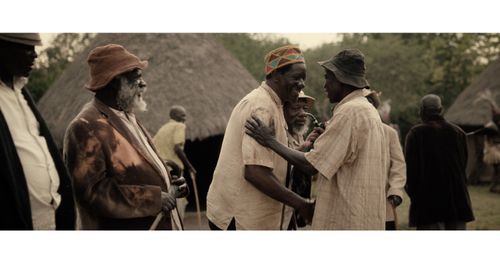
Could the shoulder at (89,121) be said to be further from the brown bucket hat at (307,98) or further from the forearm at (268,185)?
the brown bucket hat at (307,98)

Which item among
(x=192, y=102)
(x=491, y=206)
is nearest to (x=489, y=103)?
(x=491, y=206)

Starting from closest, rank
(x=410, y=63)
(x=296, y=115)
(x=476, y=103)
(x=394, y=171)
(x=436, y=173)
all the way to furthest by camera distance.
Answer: (x=296, y=115), (x=394, y=171), (x=436, y=173), (x=476, y=103), (x=410, y=63)

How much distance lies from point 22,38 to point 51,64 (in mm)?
12920

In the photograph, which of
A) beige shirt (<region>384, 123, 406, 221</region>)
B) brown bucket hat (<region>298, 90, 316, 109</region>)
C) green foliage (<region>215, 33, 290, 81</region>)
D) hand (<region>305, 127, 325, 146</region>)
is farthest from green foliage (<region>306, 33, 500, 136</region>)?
hand (<region>305, 127, 325, 146</region>)

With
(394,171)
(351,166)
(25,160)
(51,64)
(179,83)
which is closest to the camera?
(25,160)

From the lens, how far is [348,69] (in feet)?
14.9

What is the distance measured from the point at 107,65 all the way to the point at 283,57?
3.81ft

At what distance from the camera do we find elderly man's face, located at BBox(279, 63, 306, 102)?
4680mm

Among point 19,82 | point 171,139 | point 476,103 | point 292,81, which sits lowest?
point 476,103

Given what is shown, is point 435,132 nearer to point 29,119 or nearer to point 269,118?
point 269,118

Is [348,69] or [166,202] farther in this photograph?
[348,69]

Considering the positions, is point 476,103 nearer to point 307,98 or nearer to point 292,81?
point 307,98

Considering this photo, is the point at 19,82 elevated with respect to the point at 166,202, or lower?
elevated

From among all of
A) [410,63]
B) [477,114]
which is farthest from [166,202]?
[410,63]
